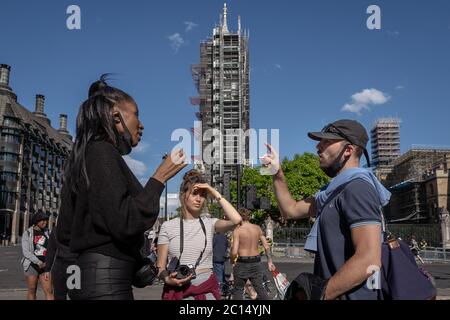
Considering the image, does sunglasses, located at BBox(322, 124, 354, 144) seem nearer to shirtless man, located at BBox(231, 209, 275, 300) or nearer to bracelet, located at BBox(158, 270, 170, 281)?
bracelet, located at BBox(158, 270, 170, 281)

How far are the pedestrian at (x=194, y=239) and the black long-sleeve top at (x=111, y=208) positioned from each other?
1817 mm

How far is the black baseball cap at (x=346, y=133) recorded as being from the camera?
8.80 feet

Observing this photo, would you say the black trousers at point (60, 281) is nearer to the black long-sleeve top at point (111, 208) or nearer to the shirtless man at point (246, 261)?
the black long-sleeve top at point (111, 208)

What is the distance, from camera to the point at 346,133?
106 inches

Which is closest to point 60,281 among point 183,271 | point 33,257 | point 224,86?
point 183,271

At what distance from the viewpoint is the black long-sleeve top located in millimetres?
2217

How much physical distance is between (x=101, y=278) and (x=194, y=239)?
2295mm

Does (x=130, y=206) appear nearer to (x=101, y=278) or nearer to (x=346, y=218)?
(x=101, y=278)

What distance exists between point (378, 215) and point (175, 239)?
103 inches

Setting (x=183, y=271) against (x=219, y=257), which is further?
(x=219, y=257)

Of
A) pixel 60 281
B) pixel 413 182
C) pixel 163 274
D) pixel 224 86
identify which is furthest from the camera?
pixel 224 86

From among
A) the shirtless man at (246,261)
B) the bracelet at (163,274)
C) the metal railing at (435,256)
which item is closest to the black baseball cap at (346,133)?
the bracelet at (163,274)

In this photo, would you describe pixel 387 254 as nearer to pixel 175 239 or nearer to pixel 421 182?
pixel 175 239

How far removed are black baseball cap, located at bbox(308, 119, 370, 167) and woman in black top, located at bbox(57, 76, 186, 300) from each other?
88 cm
